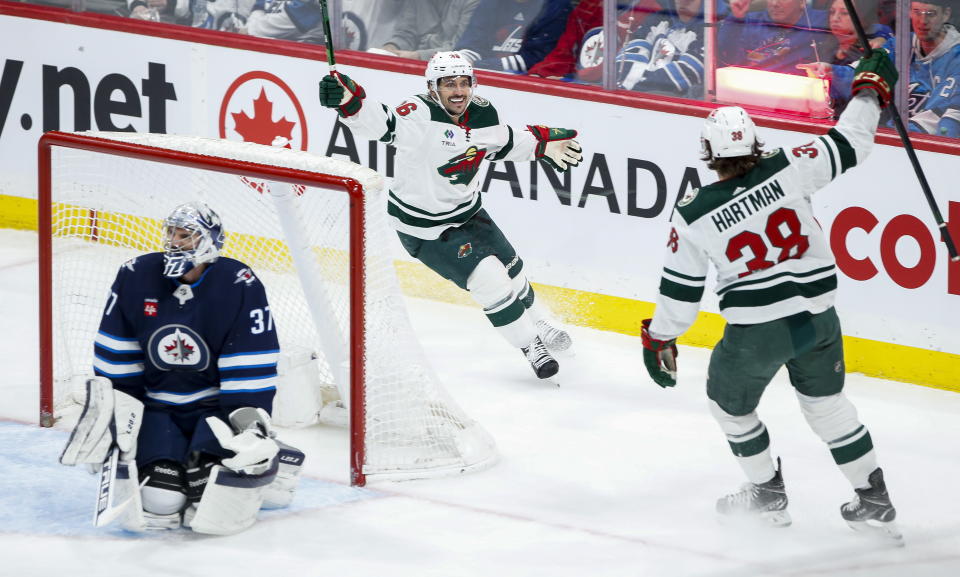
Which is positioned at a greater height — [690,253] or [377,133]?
[377,133]

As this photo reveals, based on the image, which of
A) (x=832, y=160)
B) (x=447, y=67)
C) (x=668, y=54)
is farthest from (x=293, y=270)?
(x=832, y=160)

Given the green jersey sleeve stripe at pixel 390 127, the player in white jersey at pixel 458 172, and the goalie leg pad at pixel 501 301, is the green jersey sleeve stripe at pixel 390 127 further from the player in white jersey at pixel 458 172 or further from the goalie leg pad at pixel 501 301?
the goalie leg pad at pixel 501 301

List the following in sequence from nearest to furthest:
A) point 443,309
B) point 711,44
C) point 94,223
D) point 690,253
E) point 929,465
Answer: point 690,253
point 929,465
point 94,223
point 711,44
point 443,309

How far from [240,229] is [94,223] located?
19.3 inches

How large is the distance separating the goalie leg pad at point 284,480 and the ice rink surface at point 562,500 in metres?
0.05

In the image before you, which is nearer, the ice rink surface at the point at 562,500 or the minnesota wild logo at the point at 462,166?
the ice rink surface at the point at 562,500

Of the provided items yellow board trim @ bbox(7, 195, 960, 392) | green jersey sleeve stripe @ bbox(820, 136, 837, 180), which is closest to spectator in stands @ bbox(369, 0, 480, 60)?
yellow board trim @ bbox(7, 195, 960, 392)

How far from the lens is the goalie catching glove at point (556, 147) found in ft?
17.8

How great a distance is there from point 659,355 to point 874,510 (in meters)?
0.72

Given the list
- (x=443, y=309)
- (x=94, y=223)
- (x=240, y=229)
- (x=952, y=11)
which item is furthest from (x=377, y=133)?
(x=952, y=11)

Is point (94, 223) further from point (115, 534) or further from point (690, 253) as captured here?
point (690, 253)

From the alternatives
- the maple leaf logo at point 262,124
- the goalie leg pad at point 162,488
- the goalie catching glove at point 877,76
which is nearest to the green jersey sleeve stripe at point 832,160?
the goalie catching glove at point 877,76

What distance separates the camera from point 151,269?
420cm

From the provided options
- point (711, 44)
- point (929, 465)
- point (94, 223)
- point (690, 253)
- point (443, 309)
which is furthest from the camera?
point (443, 309)
